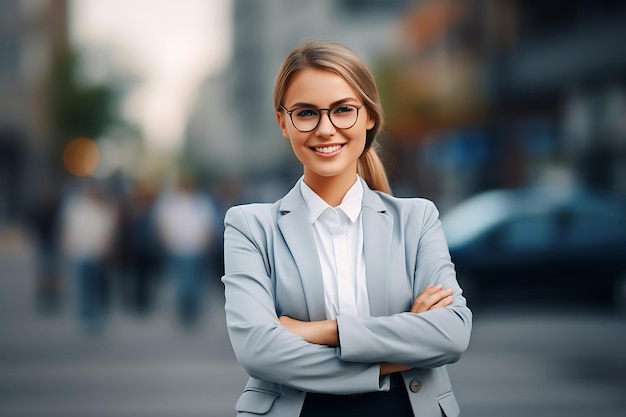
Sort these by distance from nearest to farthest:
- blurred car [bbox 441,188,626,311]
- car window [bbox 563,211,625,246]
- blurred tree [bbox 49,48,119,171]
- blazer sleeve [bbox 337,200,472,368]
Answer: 1. blazer sleeve [bbox 337,200,472,368]
2. blurred car [bbox 441,188,626,311]
3. car window [bbox 563,211,625,246]
4. blurred tree [bbox 49,48,119,171]

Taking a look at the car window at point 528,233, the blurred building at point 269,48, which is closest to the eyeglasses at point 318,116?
the car window at point 528,233

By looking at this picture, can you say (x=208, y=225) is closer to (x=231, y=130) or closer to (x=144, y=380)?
(x=144, y=380)

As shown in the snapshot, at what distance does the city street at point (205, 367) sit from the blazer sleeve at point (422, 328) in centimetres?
487

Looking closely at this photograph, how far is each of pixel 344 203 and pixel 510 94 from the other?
1192 inches

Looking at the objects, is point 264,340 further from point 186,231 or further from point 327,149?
point 186,231

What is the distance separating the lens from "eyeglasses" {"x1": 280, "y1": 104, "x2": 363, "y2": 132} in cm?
256

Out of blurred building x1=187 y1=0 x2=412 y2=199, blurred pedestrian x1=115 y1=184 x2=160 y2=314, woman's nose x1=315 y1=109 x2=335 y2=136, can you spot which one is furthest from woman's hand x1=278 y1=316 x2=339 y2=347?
blurred building x1=187 y1=0 x2=412 y2=199

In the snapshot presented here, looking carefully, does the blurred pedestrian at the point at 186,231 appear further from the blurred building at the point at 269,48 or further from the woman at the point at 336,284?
the blurred building at the point at 269,48

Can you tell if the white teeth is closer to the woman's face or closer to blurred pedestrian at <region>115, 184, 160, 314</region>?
the woman's face

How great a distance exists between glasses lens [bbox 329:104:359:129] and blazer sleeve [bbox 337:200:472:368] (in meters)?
0.34

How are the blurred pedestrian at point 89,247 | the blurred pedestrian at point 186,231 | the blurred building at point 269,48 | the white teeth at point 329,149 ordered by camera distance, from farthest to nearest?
1. the blurred building at point 269,48
2. the blurred pedestrian at point 186,231
3. the blurred pedestrian at point 89,247
4. the white teeth at point 329,149

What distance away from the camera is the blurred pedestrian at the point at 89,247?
11.9 m

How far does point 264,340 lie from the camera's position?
2.55 meters

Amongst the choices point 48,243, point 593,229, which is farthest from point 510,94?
point 48,243
